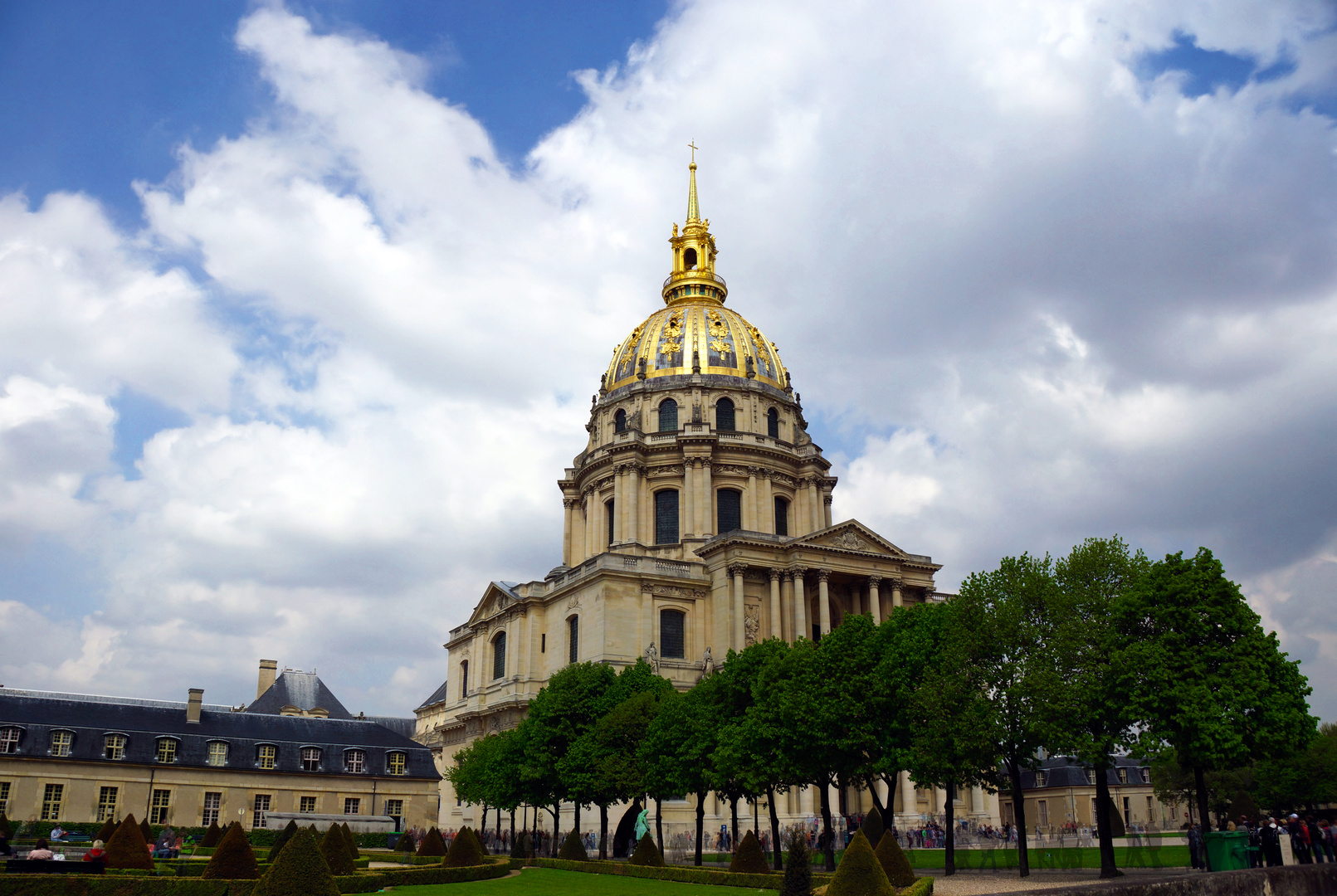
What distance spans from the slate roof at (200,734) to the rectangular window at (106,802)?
1.47m

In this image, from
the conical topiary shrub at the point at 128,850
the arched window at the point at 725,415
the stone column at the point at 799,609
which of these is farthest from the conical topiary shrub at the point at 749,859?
the arched window at the point at 725,415

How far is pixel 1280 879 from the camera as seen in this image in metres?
18.4

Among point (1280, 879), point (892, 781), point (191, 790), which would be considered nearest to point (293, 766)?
point (191, 790)

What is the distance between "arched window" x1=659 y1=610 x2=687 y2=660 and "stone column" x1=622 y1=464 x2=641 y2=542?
820 centimetres

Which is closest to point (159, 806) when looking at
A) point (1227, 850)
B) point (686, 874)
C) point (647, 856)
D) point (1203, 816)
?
point (647, 856)

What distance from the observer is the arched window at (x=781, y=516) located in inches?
2835

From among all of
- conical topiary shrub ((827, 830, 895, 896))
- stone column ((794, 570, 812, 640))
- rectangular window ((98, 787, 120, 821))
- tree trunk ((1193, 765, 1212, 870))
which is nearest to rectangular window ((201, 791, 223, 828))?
rectangular window ((98, 787, 120, 821))

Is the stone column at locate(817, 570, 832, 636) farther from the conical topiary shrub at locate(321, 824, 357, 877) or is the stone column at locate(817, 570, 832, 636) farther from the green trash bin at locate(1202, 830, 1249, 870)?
the conical topiary shrub at locate(321, 824, 357, 877)

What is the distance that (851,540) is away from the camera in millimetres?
62219

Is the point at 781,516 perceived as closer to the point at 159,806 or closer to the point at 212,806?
the point at 212,806

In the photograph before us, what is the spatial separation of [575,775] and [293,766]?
71.4ft

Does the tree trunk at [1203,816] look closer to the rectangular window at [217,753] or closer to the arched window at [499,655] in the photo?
the rectangular window at [217,753]

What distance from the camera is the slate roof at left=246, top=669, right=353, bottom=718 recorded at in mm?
88438

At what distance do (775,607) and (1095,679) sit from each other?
30410 mm
